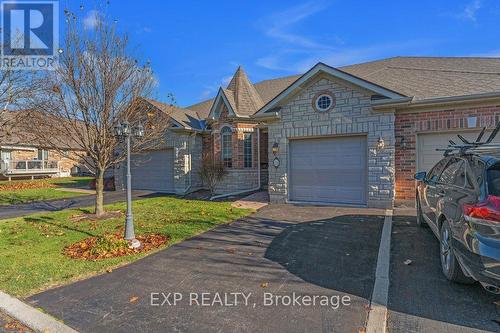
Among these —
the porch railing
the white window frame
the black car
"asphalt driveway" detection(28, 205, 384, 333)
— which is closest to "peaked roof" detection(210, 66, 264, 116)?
the white window frame

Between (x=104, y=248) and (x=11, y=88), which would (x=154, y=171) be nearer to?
(x=11, y=88)

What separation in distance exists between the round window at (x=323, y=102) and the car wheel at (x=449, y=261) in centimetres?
660

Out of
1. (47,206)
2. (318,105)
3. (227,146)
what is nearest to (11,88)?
(47,206)

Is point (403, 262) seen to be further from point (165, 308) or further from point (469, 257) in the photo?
point (165, 308)

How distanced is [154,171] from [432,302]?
15490 millimetres

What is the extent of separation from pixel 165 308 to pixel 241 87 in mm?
13427

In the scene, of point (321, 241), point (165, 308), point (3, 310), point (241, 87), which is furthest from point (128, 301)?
point (241, 87)

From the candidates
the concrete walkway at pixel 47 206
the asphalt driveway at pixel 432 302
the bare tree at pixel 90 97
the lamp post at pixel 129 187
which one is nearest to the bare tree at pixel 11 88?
the concrete walkway at pixel 47 206

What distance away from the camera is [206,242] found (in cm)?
648

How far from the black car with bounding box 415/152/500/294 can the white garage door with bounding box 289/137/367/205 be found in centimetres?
508

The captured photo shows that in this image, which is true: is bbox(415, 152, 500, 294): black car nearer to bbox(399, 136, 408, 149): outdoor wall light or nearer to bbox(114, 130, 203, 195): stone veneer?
bbox(399, 136, 408, 149): outdoor wall light

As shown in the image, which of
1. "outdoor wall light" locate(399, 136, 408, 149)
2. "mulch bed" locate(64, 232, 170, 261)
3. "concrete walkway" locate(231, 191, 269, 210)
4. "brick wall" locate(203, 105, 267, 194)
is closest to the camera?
"mulch bed" locate(64, 232, 170, 261)

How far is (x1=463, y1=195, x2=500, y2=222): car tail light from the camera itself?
3.16m

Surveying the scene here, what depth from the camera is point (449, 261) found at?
13.4ft
